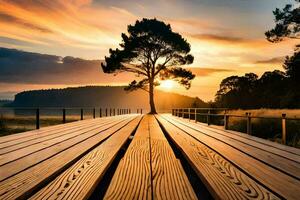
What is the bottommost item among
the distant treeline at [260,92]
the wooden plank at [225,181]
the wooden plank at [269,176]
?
the wooden plank at [269,176]

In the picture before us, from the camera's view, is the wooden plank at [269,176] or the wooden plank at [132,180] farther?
the wooden plank at [269,176]

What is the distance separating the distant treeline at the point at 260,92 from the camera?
46131 mm

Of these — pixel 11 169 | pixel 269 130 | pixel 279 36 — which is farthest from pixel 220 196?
pixel 279 36

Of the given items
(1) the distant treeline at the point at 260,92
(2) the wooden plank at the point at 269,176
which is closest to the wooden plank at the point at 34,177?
(2) the wooden plank at the point at 269,176

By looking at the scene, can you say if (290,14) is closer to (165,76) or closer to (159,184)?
(165,76)

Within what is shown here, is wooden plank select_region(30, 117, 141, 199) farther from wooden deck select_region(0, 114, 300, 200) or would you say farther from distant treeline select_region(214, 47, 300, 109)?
distant treeline select_region(214, 47, 300, 109)

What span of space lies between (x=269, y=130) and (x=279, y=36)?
16.8m

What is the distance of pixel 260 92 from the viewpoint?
59844mm

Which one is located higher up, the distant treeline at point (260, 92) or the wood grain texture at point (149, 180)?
the distant treeline at point (260, 92)

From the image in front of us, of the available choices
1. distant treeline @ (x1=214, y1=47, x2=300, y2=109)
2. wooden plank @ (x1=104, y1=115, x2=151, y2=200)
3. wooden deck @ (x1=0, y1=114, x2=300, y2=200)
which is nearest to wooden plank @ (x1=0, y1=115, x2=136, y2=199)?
wooden deck @ (x1=0, y1=114, x2=300, y2=200)

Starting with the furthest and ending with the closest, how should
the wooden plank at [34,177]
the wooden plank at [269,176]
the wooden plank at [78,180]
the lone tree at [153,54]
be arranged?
the lone tree at [153,54]
the wooden plank at [269,176]
the wooden plank at [34,177]
the wooden plank at [78,180]

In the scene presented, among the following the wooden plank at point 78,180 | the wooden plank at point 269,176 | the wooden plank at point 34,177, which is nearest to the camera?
the wooden plank at point 78,180

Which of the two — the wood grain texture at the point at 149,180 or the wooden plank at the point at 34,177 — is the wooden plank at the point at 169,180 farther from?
the wooden plank at the point at 34,177

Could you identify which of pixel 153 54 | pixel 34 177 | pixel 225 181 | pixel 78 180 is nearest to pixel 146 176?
pixel 78 180
